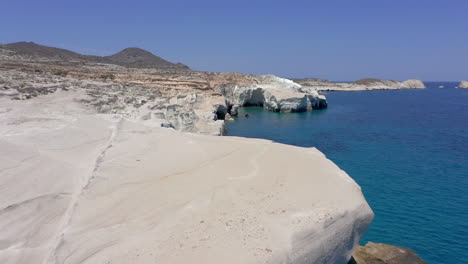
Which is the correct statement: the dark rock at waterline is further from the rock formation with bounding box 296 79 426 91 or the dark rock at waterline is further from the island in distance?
the rock formation with bounding box 296 79 426 91

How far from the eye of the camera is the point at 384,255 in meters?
10.1

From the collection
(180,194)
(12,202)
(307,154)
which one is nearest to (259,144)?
(307,154)

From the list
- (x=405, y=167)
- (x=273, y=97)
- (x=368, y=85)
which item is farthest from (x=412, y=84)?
(x=405, y=167)

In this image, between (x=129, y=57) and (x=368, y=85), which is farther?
(x=368, y=85)

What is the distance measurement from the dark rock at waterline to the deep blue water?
2.13 feet

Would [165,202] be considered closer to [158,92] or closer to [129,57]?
[158,92]

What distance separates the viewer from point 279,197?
696cm

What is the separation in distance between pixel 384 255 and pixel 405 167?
423 inches

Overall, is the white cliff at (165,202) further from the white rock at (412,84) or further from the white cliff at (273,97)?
the white rock at (412,84)

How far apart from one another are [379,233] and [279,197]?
6.86 meters

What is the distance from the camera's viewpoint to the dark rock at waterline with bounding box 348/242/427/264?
31.9 ft

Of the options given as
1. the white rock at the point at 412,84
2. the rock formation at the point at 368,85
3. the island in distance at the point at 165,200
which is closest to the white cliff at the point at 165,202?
the island in distance at the point at 165,200

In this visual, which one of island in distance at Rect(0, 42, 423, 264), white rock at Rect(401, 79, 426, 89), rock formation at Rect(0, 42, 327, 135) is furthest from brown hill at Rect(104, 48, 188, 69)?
island in distance at Rect(0, 42, 423, 264)

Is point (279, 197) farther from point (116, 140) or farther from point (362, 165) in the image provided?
point (362, 165)
